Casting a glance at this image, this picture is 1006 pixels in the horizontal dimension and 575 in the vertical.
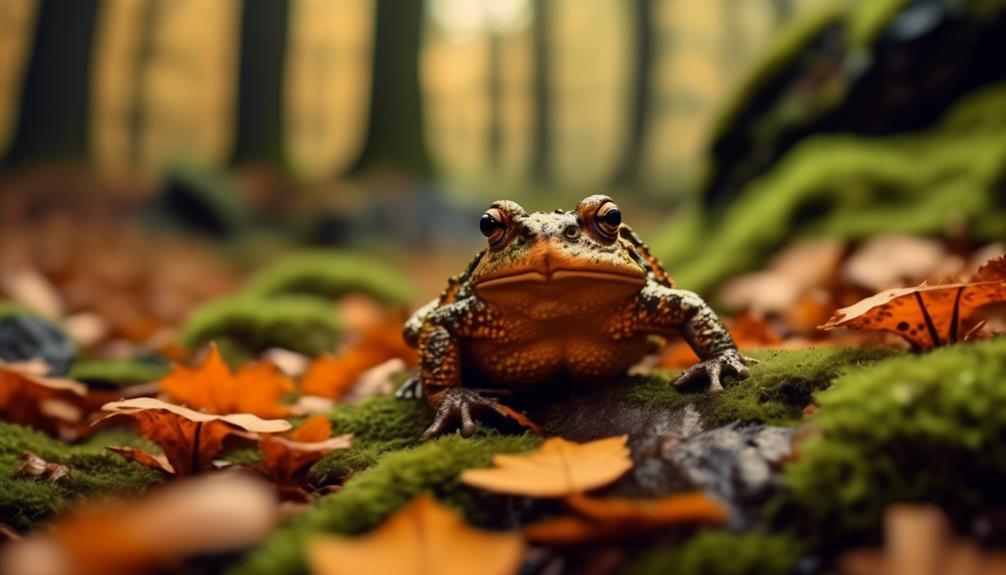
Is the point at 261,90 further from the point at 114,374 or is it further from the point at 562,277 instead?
the point at 562,277

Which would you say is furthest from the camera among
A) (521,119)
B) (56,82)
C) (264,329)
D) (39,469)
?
(521,119)

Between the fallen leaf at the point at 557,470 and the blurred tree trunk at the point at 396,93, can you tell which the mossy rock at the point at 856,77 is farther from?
the blurred tree trunk at the point at 396,93

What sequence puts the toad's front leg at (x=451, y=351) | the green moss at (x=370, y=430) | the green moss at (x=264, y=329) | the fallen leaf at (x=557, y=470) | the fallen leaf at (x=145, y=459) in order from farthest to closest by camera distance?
the green moss at (x=264, y=329) → the toad's front leg at (x=451, y=351) → the green moss at (x=370, y=430) → the fallen leaf at (x=145, y=459) → the fallen leaf at (x=557, y=470)

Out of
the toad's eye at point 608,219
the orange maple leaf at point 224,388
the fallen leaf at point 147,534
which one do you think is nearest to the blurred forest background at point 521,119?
the toad's eye at point 608,219

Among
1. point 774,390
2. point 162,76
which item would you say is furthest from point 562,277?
point 162,76

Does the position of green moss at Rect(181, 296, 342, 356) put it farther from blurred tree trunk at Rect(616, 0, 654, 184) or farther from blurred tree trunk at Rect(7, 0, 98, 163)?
blurred tree trunk at Rect(616, 0, 654, 184)

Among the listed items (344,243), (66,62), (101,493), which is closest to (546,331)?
(101,493)
